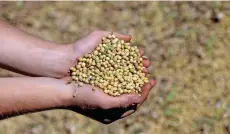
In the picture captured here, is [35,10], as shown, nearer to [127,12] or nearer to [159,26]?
[127,12]

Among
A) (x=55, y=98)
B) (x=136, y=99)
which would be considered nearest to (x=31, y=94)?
(x=55, y=98)

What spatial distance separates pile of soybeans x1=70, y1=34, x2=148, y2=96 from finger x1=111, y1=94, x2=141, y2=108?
0.04 m

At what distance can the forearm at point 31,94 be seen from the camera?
2.71 meters

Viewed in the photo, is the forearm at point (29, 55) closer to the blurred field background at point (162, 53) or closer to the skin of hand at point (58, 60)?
the skin of hand at point (58, 60)

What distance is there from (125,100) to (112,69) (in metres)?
0.22

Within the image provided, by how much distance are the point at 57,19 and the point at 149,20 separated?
805 mm

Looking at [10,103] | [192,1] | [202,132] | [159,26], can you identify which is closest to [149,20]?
[159,26]

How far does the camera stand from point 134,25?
4066 mm

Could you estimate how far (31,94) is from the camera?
2.78 meters

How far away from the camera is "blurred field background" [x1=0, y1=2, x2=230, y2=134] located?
3607mm

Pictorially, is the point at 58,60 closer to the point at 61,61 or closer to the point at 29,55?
the point at 61,61

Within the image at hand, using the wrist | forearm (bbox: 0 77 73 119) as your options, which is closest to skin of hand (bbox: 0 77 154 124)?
forearm (bbox: 0 77 73 119)

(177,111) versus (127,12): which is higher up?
(127,12)

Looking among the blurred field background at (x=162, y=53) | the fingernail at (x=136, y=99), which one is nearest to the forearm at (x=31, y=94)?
the fingernail at (x=136, y=99)
